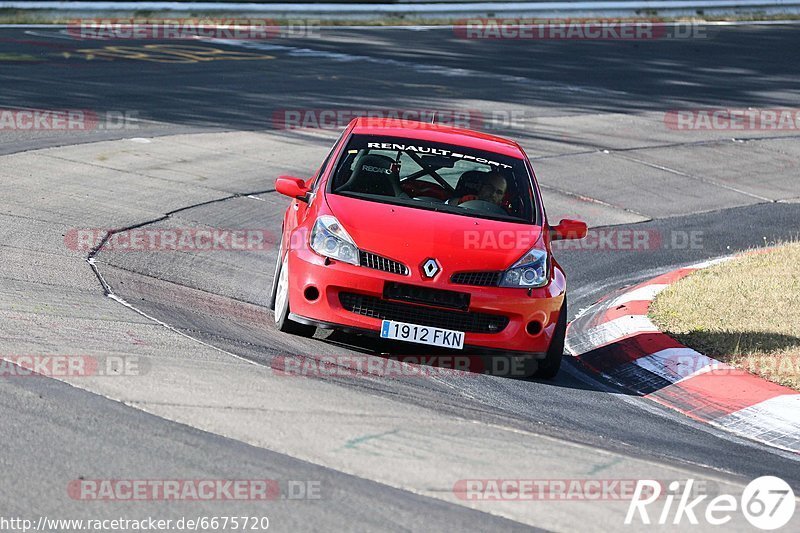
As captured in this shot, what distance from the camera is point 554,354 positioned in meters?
8.15

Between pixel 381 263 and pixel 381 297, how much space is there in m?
0.23

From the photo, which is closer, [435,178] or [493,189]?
[493,189]

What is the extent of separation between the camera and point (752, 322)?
942 centimetres

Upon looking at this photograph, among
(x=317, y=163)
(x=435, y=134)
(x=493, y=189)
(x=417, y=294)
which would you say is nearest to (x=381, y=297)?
(x=417, y=294)

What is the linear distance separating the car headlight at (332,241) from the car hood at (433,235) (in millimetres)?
49

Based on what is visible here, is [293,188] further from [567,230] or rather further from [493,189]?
[567,230]

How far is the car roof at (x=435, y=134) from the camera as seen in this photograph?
9.45 m

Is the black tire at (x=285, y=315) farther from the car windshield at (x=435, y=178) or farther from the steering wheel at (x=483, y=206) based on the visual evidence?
the steering wheel at (x=483, y=206)

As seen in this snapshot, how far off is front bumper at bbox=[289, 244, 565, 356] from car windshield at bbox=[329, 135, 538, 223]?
92 cm

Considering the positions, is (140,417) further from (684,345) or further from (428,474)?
(684,345)

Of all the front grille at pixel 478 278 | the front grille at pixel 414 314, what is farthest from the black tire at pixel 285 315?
the front grille at pixel 478 278

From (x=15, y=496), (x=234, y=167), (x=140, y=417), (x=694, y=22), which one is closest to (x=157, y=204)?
(x=234, y=167)

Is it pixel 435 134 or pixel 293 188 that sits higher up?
pixel 435 134

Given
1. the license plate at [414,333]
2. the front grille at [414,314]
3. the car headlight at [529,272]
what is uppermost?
the car headlight at [529,272]
